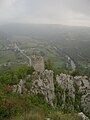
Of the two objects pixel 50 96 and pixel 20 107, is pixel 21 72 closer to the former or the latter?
pixel 50 96

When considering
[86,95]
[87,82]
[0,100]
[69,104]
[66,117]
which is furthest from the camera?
[87,82]

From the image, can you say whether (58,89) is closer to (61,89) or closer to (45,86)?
(61,89)

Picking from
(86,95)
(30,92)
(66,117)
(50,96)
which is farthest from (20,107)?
(86,95)

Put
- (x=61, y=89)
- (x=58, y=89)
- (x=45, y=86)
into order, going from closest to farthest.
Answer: (x=45, y=86) → (x=58, y=89) → (x=61, y=89)

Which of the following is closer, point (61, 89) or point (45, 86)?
point (45, 86)

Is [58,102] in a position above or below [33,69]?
below

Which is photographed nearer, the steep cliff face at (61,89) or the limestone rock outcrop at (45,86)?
the limestone rock outcrop at (45,86)

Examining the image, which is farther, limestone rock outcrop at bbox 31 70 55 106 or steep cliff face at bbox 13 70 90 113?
steep cliff face at bbox 13 70 90 113

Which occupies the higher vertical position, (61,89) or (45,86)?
(45,86)

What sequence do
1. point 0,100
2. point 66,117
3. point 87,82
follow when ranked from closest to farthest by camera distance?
point 66,117 < point 0,100 < point 87,82

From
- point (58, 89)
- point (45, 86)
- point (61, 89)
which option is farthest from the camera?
point (61, 89)

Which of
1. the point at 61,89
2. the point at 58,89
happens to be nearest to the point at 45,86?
the point at 58,89
